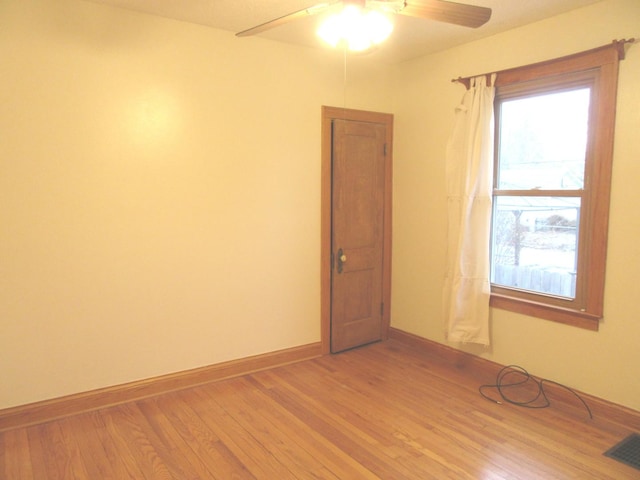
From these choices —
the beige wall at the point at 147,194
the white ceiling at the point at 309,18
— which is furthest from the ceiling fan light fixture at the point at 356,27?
the beige wall at the point at 147,194

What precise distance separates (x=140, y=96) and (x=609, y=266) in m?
3.29

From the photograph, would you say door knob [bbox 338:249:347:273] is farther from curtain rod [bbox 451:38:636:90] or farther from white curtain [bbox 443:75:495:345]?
curtain rod [bbox 451:38:636:90]

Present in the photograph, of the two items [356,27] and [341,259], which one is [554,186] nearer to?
[341,259]

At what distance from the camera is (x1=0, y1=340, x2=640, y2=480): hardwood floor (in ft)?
7.70

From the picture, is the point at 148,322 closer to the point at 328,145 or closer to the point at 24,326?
the point at 24,326

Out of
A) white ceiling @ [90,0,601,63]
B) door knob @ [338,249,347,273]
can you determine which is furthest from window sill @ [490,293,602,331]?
white ceiling @ [90,0,601,63]

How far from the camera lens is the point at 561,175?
307 centimetres

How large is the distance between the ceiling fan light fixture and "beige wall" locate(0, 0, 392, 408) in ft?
4.99

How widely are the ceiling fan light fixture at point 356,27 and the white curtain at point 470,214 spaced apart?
1670 mm

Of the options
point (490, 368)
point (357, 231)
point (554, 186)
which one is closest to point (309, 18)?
point (357, 231)

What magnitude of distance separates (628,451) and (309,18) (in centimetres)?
334

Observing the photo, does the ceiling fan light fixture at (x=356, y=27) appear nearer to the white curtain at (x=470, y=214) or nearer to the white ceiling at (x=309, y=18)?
the white ceiling at (x=309, y=18)

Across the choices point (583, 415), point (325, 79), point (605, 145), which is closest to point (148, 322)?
point (325, 79)

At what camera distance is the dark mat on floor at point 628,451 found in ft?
7.93
